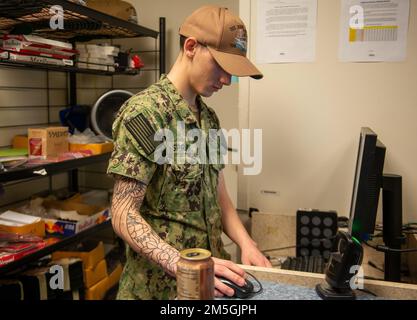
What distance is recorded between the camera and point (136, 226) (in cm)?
104

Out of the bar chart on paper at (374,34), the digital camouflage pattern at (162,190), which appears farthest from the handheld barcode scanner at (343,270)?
the bar chart on paper at (374,34)

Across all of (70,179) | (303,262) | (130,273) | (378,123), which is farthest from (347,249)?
(70,179)

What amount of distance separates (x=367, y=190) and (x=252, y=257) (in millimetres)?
487

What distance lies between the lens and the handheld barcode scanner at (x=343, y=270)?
886 mm

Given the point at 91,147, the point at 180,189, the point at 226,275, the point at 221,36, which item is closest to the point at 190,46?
the point at 221,36

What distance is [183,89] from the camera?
124 cm

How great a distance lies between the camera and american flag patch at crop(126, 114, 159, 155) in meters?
1.06

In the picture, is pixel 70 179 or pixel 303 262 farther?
pixel 70 179

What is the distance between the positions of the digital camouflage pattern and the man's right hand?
0.94ft

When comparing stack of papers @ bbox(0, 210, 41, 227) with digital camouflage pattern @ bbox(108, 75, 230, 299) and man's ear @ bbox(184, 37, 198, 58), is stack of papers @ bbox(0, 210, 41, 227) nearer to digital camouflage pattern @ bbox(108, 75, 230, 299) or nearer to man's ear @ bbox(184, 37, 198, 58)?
digital camouflage pattern @ bbox(108, 75, 230, 299)

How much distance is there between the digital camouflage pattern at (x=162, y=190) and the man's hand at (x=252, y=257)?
13 centimetres

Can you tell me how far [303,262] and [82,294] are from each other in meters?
1.30

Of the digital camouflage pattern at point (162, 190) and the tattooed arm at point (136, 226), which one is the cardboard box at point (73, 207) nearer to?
the digital camouflage pattern at point (162, 190)

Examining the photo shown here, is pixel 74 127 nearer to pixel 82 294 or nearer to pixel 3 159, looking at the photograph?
pixel 3 159
